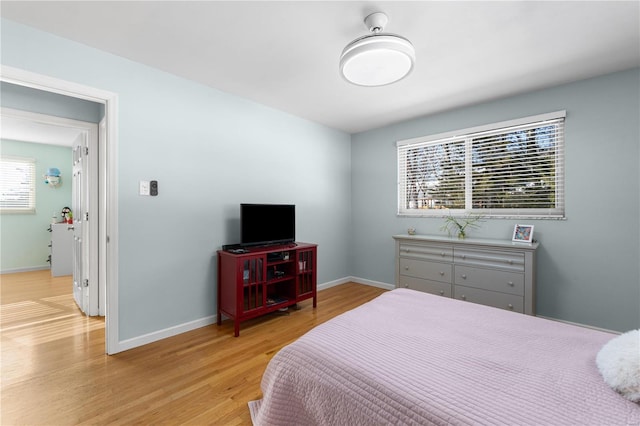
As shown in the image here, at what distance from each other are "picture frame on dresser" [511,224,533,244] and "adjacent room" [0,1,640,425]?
0.03m

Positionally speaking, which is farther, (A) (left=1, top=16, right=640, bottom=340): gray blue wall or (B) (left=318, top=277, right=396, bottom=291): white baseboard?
(B) (left=318, top=277, right=396, bottom=291): white baseboard

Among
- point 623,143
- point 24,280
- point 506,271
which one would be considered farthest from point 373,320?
point 24,280

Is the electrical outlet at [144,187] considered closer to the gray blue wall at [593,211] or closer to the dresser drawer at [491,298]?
the dresser drawer at [491,298]

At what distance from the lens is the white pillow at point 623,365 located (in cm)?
93

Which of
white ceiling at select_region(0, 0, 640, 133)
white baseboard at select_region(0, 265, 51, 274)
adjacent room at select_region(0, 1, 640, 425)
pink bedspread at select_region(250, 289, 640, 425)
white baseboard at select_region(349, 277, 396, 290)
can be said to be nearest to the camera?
pink bedspread at select_region(250, 289, 640, 425)

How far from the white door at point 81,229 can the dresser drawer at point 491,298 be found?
4.18 meters

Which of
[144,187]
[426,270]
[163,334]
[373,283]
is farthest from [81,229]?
[426,270]

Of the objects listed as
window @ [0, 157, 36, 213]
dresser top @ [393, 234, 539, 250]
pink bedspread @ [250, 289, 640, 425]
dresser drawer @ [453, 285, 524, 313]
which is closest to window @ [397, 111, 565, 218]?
dresser top @ [393, 234, 539, 250]

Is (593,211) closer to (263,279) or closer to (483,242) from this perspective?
(483,242)

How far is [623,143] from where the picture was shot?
103 inches

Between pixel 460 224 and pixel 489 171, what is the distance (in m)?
0.72

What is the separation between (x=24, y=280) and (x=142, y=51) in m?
4.82

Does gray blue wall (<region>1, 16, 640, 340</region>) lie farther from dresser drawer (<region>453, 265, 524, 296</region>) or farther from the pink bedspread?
the pink bedspread

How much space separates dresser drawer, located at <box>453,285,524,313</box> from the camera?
2816 mm
